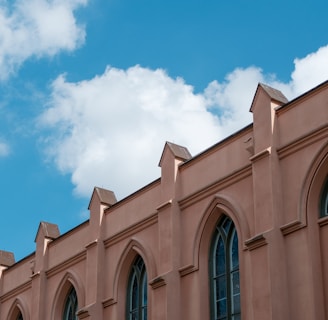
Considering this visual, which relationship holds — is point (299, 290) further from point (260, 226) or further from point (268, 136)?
point (268, 136)

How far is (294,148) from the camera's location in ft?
71.5

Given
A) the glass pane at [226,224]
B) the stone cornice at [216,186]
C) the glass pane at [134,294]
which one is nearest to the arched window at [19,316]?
the glass pane at [134,294]

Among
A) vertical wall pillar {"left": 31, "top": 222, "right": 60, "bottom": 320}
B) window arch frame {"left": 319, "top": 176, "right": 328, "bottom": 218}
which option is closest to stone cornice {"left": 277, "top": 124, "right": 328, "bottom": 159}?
window arch frame {"left": 319, "top": 176, "right": 328, "bottom": 218}

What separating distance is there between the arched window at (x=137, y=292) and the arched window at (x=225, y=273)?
3.32 m

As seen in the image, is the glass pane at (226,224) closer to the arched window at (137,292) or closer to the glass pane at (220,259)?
the glass pane at (220,259)

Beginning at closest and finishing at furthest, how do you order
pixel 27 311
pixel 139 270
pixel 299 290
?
pixel 299 290 < pixel 139 270 < pixel 27 311

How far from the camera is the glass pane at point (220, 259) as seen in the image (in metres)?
23.5

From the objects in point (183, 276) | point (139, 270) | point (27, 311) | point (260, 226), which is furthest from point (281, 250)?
point (27, 311)

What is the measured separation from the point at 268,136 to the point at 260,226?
2288 mm

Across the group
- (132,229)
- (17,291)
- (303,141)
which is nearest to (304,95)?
(303,141)

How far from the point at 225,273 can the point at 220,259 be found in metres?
0.55

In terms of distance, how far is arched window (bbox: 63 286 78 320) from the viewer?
97.7ft

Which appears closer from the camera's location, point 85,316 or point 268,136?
point 268,136

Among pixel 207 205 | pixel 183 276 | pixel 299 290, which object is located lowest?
pixel 299 290
